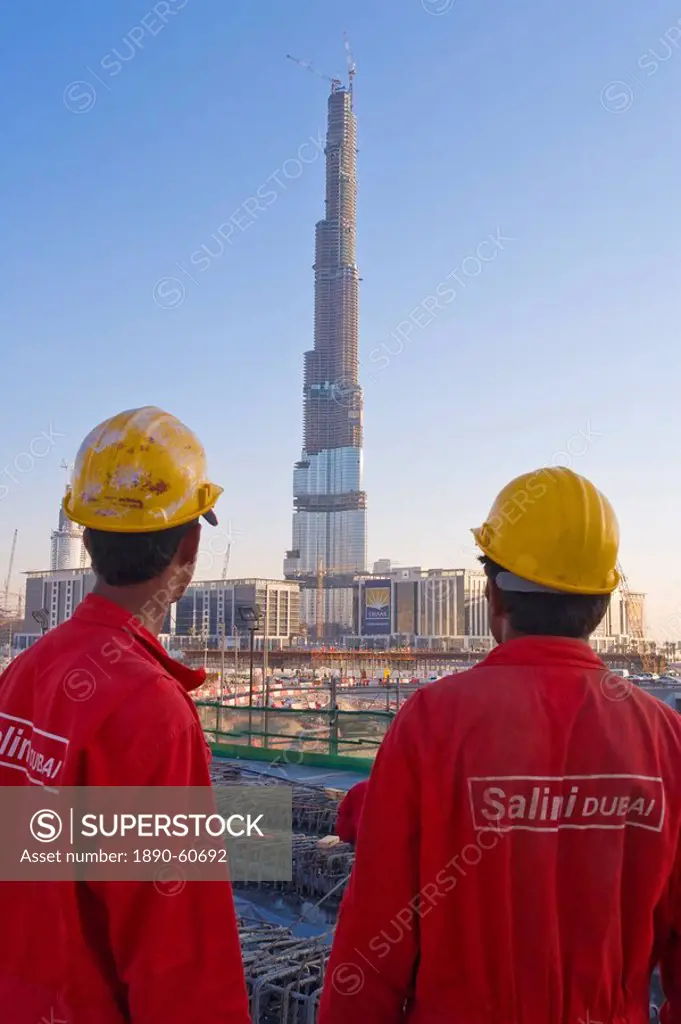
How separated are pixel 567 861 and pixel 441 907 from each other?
0.28 meters

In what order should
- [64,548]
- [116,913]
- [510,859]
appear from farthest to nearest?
1. [64,548]
2. [510,859]
3. [116,913]

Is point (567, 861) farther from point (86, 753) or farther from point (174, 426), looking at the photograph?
point (174, 426)

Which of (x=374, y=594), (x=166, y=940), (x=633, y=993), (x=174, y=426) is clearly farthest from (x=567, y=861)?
(x=374, y=594)

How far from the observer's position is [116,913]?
1.58 m

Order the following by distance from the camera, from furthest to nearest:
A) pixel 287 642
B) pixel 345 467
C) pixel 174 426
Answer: pixel 345 467, pixel 287 642, pixel 174 426

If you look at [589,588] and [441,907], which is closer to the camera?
[441,907]

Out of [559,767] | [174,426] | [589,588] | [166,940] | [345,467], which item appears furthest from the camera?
[345,467]

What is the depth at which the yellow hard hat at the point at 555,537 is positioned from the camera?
200 centimetres

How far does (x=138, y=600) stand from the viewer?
1997mm

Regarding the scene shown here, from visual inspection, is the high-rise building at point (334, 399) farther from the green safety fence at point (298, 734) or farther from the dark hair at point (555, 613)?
the dark hair at point (555, 613)

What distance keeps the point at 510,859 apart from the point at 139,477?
1226 millimetres

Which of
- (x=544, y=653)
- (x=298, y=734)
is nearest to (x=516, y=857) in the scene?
(x=544, y=653)

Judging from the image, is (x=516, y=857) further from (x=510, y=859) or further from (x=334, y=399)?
(x=334, y=399)

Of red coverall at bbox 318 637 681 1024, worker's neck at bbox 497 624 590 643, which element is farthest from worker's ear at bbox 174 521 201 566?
worker's neck at bbox 497 624 590 643
